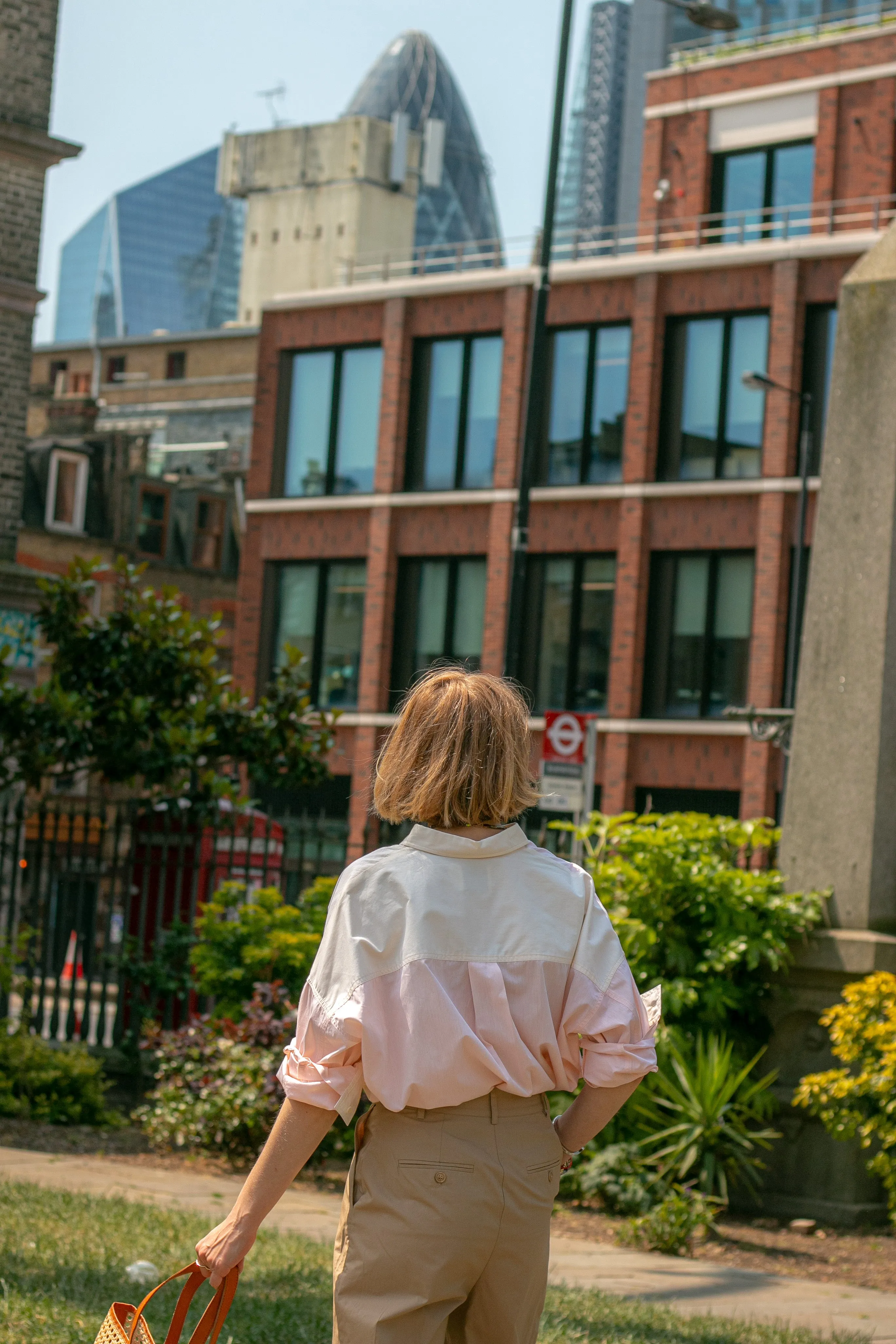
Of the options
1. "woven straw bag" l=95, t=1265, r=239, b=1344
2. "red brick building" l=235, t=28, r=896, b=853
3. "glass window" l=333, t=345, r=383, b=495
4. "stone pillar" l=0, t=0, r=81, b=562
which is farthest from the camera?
"glass window" l=333, t=345, r=383, b=495

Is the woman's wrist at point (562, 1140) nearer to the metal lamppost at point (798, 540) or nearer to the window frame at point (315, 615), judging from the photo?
the metal lamppost at point (798, 540)

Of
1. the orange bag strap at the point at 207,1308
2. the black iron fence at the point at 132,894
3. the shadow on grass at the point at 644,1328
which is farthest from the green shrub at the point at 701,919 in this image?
the orange bag strap at the point at 207,1308

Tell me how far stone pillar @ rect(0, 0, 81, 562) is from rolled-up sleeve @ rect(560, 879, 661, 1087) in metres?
17.9

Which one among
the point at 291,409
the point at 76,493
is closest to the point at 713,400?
the point at 291,409

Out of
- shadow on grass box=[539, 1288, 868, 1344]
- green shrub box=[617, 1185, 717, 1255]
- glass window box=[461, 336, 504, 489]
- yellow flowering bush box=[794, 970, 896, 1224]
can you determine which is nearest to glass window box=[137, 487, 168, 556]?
glass window box=[461, 336, 504, 489]

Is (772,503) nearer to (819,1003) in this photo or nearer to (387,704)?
(387,704)

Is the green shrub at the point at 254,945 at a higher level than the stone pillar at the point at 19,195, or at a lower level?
lower

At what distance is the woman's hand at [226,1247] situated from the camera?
329 centimetres

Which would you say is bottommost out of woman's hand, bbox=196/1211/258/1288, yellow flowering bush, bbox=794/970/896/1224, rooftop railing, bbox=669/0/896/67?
yellow flowering bush, bbox=794/970/896/1224

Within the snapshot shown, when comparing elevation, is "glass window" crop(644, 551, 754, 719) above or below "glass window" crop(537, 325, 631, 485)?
below

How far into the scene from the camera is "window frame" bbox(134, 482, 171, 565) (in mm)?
51500

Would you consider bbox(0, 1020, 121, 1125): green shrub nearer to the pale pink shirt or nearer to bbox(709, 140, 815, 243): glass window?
the pale pink shirt

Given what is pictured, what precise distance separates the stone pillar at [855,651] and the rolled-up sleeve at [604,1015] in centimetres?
630

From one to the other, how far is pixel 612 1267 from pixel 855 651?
12.1 feet
